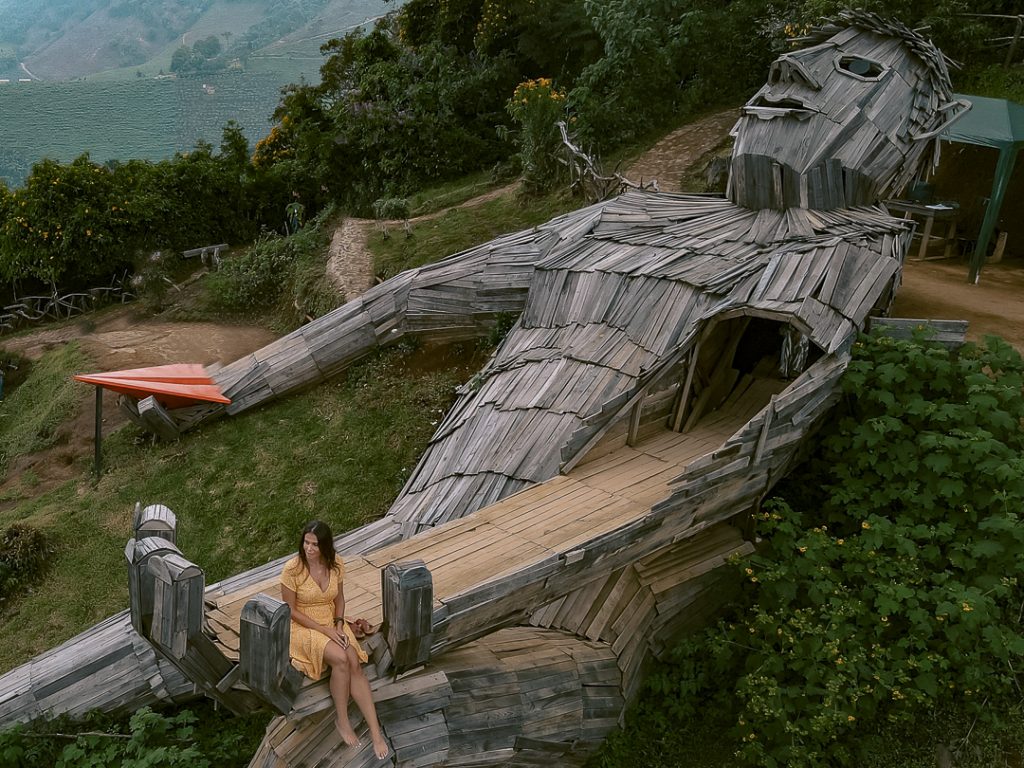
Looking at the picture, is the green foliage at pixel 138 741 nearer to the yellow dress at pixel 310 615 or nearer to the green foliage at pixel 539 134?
the yellow dress at pixel 310 615

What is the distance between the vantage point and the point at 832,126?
298 inches

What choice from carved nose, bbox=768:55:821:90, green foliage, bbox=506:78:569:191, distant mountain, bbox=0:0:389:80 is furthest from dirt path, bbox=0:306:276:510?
distant mountain, bbox=0:0:389:80

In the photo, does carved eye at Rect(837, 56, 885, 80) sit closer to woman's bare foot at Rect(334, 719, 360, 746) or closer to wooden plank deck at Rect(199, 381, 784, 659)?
wooden plank deck at Rect(199, 381, 784, 659)

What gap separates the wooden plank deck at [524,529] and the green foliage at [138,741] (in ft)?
3.95

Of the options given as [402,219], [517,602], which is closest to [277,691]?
[517,602]

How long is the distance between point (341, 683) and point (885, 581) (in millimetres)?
3743

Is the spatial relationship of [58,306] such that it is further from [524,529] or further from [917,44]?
[917,44]

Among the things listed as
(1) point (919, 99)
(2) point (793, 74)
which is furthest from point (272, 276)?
(1) point (919, 99)

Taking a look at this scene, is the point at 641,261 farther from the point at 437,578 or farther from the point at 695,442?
the point at 437,578

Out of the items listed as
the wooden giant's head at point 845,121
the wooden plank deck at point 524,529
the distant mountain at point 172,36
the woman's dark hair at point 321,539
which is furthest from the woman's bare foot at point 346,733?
the distant mountain at point 172,36

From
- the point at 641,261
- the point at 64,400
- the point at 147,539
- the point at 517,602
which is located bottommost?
the point at 64,400

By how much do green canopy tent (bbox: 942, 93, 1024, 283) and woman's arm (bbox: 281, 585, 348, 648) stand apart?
337 inches

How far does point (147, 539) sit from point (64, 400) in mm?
8035

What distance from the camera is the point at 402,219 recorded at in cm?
1461
